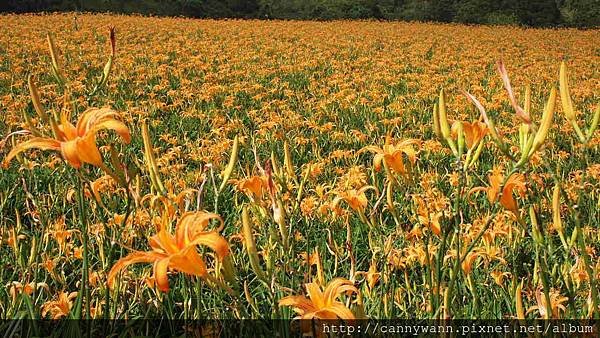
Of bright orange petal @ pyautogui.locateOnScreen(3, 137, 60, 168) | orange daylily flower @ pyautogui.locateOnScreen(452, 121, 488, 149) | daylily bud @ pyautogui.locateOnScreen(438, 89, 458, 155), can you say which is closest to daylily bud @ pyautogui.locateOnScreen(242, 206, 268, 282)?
bright orange petal @ pyautogui.locateOnScreen(3, 137, 60, 168)

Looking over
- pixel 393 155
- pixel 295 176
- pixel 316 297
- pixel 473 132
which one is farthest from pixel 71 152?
pixel 295 176

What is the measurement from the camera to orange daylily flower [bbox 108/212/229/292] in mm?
912

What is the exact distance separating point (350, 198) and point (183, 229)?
0.67 metres

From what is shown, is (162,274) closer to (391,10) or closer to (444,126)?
(444,126)

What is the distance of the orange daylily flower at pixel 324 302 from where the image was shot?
99 cm

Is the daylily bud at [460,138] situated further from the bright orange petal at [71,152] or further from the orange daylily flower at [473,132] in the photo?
the bright orange petal at [71,152]

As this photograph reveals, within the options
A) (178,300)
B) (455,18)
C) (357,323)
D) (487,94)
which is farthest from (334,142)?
(455,18)

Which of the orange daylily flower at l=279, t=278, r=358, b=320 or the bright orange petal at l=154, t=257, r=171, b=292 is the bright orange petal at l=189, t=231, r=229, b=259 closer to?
the bright orange petal at l=154, t=257, r=171, b=292

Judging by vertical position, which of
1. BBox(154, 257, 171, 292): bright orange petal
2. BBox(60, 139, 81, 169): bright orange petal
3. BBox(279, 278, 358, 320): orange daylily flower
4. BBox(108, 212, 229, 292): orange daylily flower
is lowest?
BBox(279, 278, 358, 320): orange daylily flower

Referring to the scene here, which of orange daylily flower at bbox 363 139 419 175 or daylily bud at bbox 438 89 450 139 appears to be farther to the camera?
orange daylily flower at bbox 363 139 419 175

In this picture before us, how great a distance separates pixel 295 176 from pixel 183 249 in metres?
1.21

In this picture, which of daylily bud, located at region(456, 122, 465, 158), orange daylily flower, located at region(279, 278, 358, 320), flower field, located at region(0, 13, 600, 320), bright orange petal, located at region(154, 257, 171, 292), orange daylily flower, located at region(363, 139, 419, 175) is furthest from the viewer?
orange daylily flower, located at region(363, 139, 419, 175)

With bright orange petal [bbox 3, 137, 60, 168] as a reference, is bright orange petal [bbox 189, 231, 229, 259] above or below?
below

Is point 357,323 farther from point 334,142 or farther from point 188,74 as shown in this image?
point 188,74
